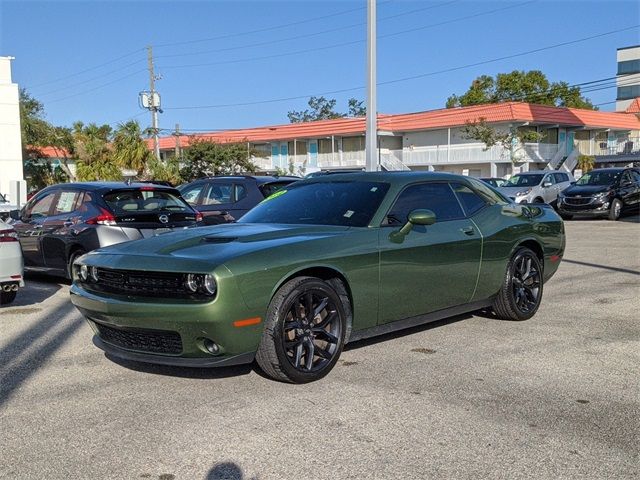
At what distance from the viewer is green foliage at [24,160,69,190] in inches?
1800

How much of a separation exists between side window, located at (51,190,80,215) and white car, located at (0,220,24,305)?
168cm

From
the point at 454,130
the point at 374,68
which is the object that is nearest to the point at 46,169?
the point at 454,130

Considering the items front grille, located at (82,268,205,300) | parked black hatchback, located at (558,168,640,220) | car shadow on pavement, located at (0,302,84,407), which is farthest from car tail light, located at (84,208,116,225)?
parked black hatchback, located at (558,168,640,220)

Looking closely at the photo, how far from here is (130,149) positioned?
3594cm

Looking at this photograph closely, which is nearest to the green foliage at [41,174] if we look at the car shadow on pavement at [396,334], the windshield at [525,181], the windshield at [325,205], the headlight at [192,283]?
the windshield at [525,181]

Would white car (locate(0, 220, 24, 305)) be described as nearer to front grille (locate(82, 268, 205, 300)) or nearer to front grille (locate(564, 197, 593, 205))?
front grille (locate(82, 268, 205, 300))

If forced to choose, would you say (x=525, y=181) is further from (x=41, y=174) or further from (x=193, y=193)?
(x=41, y=174)

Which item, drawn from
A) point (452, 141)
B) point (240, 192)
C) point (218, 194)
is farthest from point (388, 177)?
point (452, 141)

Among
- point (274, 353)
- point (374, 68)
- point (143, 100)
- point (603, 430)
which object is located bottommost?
point (603, 430)

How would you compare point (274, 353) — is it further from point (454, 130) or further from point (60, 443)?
point (454, 130)

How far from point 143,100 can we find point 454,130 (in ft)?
70.0

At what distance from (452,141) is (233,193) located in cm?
3773

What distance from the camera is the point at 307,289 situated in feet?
16.2

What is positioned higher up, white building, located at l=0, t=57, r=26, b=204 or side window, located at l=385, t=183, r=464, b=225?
white building, located at l=0, t=57, r=26, b=204
